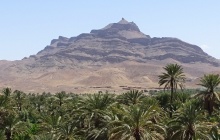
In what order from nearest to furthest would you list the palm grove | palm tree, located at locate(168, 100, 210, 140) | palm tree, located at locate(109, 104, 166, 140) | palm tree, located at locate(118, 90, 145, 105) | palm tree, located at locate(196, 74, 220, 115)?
palm tree, located at locate(109, 104, 166, 140) < the palm grove < palm tree, located at locate(168, 100, 210, 140) < palm tree, located at locate(118, 90, 145, 105) < palm tree, located at locate(196, 74, 220, 115)

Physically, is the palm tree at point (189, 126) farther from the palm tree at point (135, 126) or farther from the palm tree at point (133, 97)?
the palm tree at point (133, 97)

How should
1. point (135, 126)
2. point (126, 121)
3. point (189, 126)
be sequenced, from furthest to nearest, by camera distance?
point (189, 126)
point (126, 121)
point (135, 126)

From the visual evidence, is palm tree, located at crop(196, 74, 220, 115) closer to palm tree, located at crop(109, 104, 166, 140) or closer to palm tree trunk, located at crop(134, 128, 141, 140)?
palm tree, located at crop(109, 104, 166, 140)

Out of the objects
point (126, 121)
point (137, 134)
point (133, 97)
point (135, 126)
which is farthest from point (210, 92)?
point (137, 134)

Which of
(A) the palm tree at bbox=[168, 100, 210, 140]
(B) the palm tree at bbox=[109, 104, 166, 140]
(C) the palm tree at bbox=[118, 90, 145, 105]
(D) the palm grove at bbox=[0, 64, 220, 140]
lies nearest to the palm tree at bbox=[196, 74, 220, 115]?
(D) the palm grove at bbox=[0, 64, 220, 140]

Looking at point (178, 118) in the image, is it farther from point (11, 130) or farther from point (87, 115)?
point (11, 130)

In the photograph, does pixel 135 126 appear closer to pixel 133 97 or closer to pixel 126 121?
pixel 126 121

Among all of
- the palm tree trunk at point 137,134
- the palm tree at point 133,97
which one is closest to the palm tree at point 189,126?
the palm tree trunk at point 137,134

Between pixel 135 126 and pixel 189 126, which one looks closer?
pixel 135 126

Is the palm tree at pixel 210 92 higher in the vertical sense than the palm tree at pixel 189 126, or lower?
higher

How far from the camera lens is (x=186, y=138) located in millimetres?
39000

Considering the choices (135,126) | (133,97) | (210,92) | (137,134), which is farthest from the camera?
(210,92)

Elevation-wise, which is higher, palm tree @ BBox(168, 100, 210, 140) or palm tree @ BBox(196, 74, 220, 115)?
palm tree @ BBox(196, 74, 220, 115)

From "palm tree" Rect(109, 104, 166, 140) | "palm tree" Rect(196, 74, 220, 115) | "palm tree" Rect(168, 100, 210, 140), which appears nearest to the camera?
"palm tree" Rect(109, 104, 166, 140)
